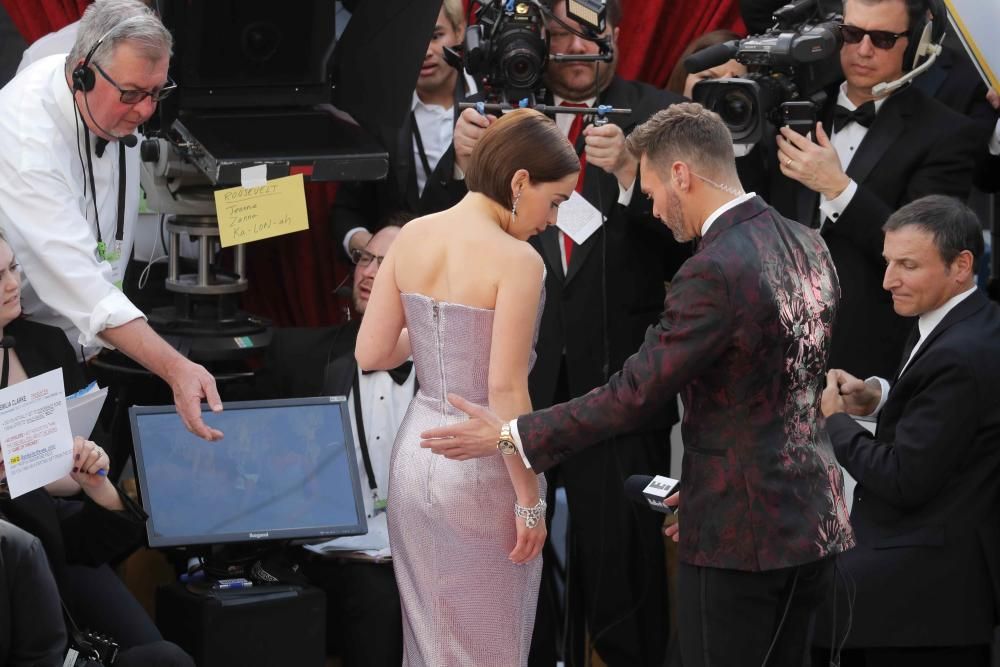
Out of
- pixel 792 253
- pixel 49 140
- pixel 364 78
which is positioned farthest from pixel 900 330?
pixel 49 140

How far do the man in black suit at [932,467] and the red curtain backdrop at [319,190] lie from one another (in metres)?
1.56

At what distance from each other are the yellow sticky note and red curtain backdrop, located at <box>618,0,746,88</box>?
5.00ft

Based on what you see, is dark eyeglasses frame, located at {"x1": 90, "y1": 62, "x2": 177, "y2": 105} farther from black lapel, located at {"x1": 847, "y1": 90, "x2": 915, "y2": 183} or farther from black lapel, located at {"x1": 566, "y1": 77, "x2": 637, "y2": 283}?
black lapel, located at {"x1": 847, "y1": 90, "x2": 915, "y2": 183}

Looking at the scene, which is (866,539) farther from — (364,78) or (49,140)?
(49,140)

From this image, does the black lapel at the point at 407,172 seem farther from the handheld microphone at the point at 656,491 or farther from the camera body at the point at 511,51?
the handheld microphone at the point at 656,491

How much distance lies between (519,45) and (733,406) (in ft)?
4.80

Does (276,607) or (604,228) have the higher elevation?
(604,228)

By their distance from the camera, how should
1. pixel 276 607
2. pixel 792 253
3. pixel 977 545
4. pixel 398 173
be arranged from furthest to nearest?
pixel 398 173 < pixel 276 607 < pixel 977 545 < pixel 792 253

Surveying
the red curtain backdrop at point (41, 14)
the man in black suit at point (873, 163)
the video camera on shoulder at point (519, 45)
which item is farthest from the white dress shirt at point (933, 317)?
the red curtain backdrop at point (41, 14)

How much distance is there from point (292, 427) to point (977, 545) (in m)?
1.67

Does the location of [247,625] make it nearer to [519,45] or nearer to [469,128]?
[469,128]

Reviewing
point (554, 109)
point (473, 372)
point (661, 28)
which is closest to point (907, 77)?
point (554, 109)

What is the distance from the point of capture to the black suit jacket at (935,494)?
330 centimetres

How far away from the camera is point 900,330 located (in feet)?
12.7
